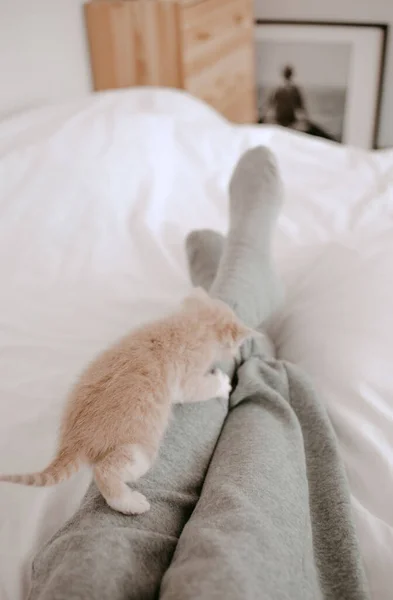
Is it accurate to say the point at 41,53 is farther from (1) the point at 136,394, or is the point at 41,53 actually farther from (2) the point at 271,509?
(2) the point at 271,509

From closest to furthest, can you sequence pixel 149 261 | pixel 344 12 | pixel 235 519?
pixel 235 519 → pixel 149 261 → pixel 344 12

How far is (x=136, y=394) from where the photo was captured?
22.1 inches

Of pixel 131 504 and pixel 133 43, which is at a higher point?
pixel 133 43

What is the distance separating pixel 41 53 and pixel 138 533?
4.56 feet

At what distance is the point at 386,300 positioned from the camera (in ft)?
2.50

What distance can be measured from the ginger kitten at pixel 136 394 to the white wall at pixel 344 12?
6.30 feet

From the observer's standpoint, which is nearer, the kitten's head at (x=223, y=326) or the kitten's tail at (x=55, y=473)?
the kitten's tail at (x=55, y=473)

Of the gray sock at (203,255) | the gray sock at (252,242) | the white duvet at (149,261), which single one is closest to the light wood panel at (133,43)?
the white duvet at (149,261)

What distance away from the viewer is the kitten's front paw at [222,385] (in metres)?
0.67

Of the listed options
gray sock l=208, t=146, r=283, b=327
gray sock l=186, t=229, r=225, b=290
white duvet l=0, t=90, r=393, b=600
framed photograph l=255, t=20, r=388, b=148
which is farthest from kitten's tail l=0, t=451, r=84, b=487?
framed photograph l=255, t=20, r=388, b=148

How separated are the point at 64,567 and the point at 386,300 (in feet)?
1.75

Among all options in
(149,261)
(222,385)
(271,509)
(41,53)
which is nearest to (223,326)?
(222,385)

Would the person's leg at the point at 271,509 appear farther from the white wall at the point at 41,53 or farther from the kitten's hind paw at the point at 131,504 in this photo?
the white wall at the point at 41,53

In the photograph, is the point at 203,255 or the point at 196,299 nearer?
the point at 196,299
